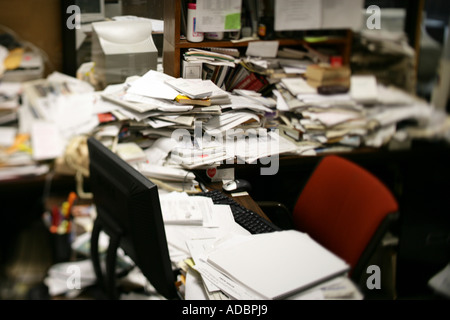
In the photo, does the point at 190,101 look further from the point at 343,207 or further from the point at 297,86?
the point at 343,207

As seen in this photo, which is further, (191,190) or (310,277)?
(191,190)

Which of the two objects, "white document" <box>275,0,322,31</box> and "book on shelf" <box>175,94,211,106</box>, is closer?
"white document" <box>275,0,322,31</box>

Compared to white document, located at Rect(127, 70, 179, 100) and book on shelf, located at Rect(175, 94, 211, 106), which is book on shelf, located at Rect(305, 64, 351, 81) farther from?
white document, located at Rect(127, 70, 179, 100)

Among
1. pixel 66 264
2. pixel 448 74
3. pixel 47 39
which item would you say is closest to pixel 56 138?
pixel 47 39

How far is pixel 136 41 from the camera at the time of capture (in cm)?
175

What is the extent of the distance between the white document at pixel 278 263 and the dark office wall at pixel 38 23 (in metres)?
0.93

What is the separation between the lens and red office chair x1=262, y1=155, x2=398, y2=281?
4.32ft

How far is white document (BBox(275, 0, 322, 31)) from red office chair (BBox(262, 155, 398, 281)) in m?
0.48

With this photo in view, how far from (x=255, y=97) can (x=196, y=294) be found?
83cm

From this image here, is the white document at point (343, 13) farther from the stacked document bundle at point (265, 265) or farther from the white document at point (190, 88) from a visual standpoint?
the stacked document bundle at point (265, 265)

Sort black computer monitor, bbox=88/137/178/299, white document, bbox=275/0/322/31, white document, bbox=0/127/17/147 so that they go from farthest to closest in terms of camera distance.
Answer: white document, bbox=275/0/322/31, white document, bbox=0/127/17/147, black computer monitor, bbox=88/137/178/299

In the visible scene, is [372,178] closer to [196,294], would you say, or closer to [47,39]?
[196,294]

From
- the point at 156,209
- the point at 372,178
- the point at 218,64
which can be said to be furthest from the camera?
the point at 218,64

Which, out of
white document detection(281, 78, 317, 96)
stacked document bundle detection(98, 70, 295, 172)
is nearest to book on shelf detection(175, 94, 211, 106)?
stacked document bundle detection(98, 70, 295, 172)
